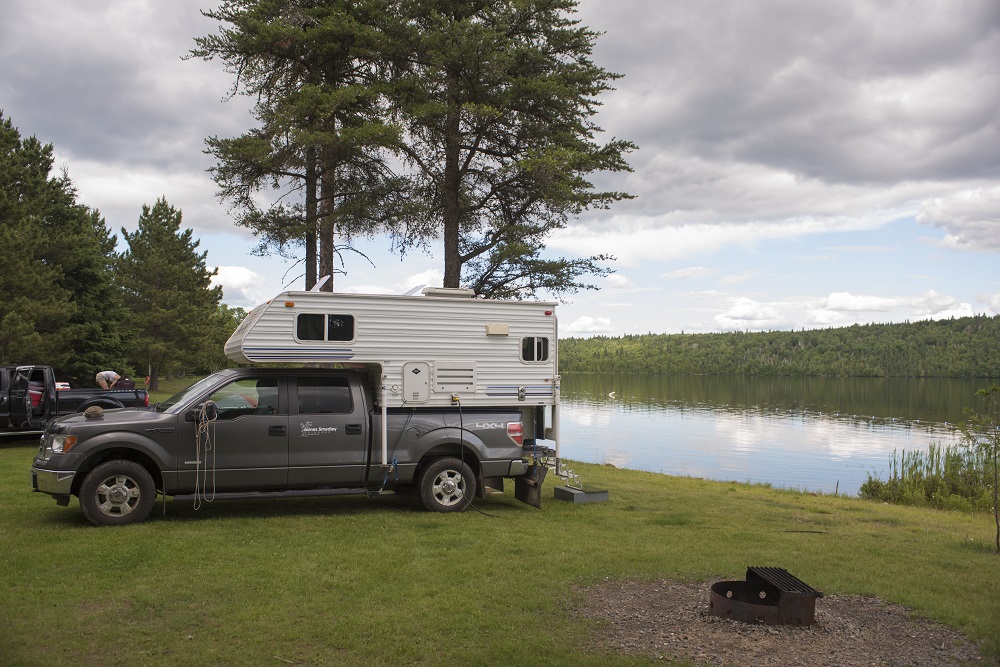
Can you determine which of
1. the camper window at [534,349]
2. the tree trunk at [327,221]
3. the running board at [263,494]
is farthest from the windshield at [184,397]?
the tree trunk at [327,221]

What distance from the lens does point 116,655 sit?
5426 millimetres

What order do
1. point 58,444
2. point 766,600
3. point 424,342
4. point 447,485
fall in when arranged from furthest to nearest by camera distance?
point 424,342
point 447,485
point 58,444
point 766,600

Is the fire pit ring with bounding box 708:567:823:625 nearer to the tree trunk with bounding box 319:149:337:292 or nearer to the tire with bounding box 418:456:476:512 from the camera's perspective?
the tire with bounding box 418:456:476:512

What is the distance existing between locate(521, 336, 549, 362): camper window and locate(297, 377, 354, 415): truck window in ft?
8.20

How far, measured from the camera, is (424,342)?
36.7 feet

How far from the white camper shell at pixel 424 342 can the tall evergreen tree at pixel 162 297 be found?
1349 inches

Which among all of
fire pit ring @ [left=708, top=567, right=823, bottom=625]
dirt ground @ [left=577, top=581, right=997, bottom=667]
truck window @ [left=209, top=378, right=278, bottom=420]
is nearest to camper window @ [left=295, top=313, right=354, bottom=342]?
truck window @ [left=209, top=378, right=278, bottom=420]

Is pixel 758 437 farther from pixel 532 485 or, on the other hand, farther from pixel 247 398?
pixel 247 398

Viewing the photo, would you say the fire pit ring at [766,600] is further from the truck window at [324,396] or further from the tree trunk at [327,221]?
the tree trunk at [327,221]

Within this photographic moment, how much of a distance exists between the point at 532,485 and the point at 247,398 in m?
4.00

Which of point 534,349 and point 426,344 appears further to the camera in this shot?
point 534,349

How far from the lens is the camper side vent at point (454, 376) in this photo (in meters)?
11.1

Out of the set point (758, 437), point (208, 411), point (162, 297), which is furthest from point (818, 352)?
point (208, 411)

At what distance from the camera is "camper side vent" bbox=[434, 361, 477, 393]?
439 inches
